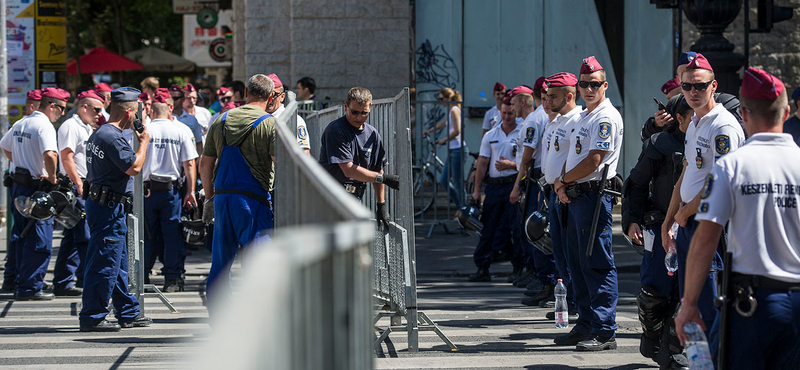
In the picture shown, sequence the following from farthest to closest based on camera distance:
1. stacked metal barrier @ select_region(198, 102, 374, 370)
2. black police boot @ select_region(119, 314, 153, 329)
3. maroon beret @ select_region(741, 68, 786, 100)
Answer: black police boot @ select_region(119, 314, 153, 329) < maroon beret @ select_region(741, 68, 786, 100) < stacked metal barrier @ select_region(198, 102, 374, 370)

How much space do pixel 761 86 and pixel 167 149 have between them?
7.29 m

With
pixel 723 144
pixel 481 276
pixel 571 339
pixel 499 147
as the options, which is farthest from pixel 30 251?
pixel 723 144

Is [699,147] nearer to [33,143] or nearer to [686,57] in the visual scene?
[686,57]

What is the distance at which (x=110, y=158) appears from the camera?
7.59 meters

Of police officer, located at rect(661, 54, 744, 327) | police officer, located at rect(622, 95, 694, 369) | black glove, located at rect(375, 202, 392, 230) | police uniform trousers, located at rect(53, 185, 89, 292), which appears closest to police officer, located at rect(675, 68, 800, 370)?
police officer, located at rect(661, 54, 744, 327)

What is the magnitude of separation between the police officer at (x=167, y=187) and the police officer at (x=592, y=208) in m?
4.55

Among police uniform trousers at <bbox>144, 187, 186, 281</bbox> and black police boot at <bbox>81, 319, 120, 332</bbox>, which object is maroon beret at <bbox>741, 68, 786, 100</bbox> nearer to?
black police boot at <bbox>81, 319, 120, 332</bbox>

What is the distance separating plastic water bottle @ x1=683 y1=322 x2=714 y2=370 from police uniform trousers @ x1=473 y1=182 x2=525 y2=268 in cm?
625

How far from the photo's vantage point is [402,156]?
266 inches

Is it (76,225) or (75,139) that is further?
(75,139)

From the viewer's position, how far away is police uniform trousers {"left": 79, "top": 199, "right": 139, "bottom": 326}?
24.8 ft

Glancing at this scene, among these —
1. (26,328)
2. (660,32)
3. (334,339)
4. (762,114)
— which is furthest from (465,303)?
(660,32)

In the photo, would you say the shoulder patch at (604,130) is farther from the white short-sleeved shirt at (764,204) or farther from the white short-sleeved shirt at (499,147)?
the white short-sleeved shirt at (499,147)

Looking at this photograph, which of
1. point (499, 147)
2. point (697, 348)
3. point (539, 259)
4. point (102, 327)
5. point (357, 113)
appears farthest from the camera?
point (499, 147)
